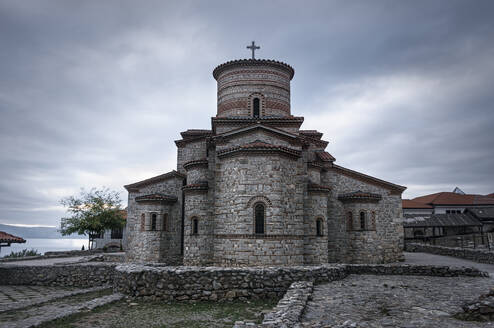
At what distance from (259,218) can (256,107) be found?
783 cm

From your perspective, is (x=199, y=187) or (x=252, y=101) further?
(x=252, y=101)

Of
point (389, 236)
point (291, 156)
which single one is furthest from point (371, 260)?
point (291, 156)

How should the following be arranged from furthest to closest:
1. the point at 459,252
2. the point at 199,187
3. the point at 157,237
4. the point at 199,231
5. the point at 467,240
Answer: the point at 467,240, the point at 459,252, the point at 157,237, the point at 199,187, the point at 199,231

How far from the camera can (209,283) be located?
26.7 feet

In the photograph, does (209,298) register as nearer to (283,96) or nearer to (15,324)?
(15,324)

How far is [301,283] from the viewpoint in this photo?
816 centimetres

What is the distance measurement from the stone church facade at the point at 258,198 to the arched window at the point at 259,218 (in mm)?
36

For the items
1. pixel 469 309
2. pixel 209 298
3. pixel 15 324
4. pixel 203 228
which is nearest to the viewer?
pixel 469 309

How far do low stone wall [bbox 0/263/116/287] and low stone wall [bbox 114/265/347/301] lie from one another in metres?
3.96

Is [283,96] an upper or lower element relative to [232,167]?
upper

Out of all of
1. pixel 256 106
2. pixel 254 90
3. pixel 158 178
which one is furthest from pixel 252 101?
pixel 158 178

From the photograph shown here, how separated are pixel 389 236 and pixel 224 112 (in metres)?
11.1

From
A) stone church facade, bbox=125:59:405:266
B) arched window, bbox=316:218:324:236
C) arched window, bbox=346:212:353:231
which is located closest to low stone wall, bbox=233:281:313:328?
stone church facade, bbox=125:59:405:266

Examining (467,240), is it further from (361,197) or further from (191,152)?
(191,152)
